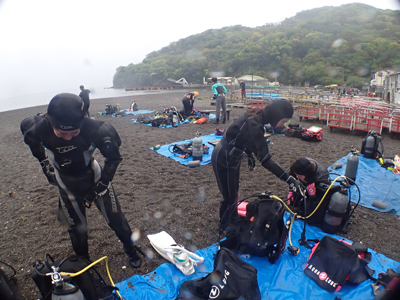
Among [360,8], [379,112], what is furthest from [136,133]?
[360,8]

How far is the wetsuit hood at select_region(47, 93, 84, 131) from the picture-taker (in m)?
1.98

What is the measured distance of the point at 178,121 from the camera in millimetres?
12102

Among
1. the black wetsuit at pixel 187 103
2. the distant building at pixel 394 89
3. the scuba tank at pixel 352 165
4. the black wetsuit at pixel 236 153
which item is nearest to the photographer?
the black wetsuit at pixel 236 153

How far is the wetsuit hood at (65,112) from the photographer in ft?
6.50

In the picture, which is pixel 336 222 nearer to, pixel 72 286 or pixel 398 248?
pixel 398 248

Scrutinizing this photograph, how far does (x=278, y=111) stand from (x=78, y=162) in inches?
91.0

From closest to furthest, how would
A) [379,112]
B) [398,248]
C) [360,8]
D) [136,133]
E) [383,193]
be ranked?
[398,248] → [383,193] → [379,112] → [136,133] → [360,8]

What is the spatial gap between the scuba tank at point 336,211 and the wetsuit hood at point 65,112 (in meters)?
3.48

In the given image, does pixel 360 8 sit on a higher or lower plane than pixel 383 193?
higher

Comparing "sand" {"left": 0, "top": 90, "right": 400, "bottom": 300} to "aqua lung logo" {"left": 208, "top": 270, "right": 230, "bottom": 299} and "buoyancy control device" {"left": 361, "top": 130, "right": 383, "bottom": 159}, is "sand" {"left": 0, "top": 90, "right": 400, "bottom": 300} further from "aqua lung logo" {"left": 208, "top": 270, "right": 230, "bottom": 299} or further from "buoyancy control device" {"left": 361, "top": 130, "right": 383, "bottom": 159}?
"aqua lung logo" {"left": 208, "top": 270, "right": 230, "bottom": 299}

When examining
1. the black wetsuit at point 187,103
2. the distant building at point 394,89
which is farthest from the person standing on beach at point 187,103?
the distant building at point 394,89

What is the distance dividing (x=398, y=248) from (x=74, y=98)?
14.5ft

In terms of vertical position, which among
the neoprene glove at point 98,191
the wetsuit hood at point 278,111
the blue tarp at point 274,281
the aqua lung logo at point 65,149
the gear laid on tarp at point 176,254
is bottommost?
the blue tarp at point 274,281

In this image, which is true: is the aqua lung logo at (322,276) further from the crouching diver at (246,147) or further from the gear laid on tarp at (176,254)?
the gear laid on tarp at (176,254)
